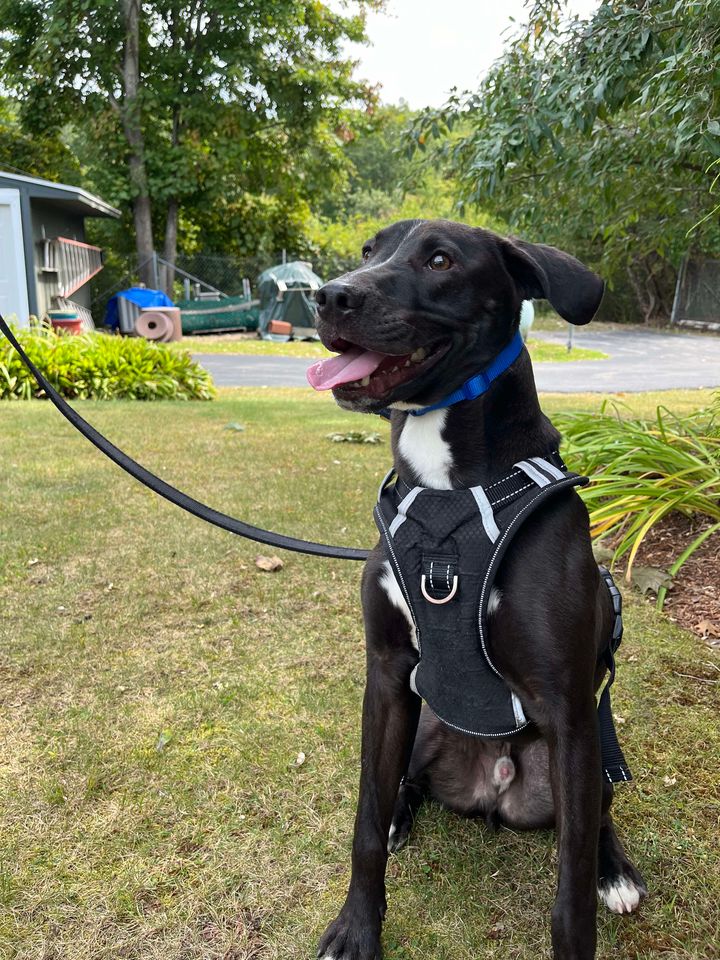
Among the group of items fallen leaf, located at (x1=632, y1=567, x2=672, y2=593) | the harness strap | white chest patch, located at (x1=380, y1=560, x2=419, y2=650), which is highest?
white chest patch, located at (x1=380, y1=560, x2=419, y2=650)

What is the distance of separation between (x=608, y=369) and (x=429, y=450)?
50.3 ft

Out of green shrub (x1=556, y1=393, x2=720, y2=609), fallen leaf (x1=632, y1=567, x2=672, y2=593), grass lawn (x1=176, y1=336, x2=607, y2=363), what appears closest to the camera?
fallen leaf (x1=632, y1=567, x2=672, y2=593)

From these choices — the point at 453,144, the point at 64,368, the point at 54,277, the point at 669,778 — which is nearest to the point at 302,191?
the point at 54,277

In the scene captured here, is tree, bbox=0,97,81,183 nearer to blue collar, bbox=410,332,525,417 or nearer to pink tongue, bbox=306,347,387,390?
pink tongue, bbox=306,347,387,390

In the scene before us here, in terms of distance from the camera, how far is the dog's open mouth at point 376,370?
1774mm

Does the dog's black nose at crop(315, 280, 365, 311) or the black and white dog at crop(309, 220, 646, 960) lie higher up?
the dog's black nose at crop(315, 280, 365, 311)

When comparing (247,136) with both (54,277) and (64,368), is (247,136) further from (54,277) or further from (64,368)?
(64,368)

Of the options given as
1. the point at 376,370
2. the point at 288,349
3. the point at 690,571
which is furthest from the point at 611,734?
the point at 288,349

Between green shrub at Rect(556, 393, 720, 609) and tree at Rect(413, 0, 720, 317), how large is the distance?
138 cm

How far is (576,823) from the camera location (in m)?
1.67

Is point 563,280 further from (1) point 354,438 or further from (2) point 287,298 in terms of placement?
(2) point 287,298

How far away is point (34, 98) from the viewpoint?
2220cm

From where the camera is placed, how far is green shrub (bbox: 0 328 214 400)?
391 inches

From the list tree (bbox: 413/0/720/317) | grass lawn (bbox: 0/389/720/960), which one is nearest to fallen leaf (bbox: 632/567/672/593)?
grass lawn (bbox: 0/389/720/960)
